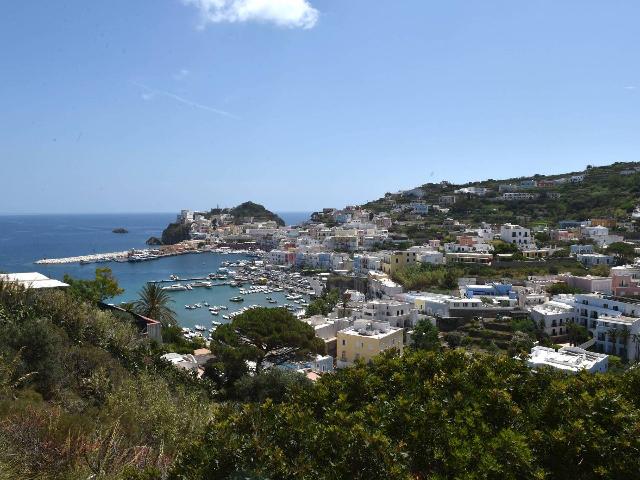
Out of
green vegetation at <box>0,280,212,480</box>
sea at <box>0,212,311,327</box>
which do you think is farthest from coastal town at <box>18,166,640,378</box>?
green vegetation at <box>0,280,212,480</box>

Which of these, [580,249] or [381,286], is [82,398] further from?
[580,249]

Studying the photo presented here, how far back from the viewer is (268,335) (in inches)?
559

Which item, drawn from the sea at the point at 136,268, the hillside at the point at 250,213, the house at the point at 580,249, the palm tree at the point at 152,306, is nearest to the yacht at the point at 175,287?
the sea at the point at 136,268

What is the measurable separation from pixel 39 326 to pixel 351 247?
48636mm

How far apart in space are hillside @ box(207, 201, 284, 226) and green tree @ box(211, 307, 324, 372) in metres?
79.8

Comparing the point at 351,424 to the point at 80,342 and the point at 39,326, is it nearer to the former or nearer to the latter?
the point at 39,326

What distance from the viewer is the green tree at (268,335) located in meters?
14.1

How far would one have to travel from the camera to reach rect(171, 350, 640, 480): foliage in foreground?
3371 mm

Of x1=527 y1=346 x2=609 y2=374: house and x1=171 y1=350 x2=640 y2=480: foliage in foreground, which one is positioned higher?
x1=171 y1=350 x2=640 y2=480: foliage in foreground

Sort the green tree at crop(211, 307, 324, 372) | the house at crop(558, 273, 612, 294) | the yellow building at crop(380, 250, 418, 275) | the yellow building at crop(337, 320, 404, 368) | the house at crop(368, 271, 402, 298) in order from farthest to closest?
the yellow building at crop(380, 250, 418, 275) < the house at crop(368, 271, 402, 298) < the house at crop(558, 273, 612, 294) < the yellow building at crop(337, 320, 404, 368) < the green tree at crop(211, 307, 324, 372)

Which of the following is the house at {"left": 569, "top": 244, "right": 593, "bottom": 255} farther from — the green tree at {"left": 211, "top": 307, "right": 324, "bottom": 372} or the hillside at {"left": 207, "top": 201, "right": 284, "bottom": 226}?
the hillside at {"left": 207, "top": 201, "right": 284, "bottom": 226}

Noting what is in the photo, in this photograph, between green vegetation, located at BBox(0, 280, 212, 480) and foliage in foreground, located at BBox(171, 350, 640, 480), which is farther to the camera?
green vegetation, located at BBox(0, 280, 212, 480)

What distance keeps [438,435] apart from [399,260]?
115 feet

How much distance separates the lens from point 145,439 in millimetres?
5402
